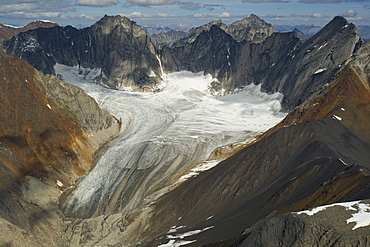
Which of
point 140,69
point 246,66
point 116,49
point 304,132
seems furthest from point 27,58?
point 304,132

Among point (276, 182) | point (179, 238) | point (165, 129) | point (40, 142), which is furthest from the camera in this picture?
point (165, 129)

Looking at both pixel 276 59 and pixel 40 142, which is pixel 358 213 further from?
pixel 276 59

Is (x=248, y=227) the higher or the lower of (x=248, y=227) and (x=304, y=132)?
the lower

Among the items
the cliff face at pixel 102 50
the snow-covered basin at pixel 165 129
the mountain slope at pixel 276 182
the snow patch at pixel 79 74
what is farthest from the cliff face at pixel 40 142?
the snow patch at pixel 79 74

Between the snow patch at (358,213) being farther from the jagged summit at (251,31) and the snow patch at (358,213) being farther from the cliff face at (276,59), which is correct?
the jagged summit at (251,31)

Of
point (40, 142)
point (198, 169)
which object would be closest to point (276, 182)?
point (198, 169)

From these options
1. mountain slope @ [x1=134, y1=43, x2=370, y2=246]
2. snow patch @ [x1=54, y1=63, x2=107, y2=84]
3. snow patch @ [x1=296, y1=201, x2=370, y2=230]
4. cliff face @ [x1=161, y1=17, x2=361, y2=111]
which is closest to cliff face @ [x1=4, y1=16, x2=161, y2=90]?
snow patch @ [x1=54, y1=63, x2=107, y2=84]

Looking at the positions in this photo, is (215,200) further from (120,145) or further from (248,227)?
(120,145)
